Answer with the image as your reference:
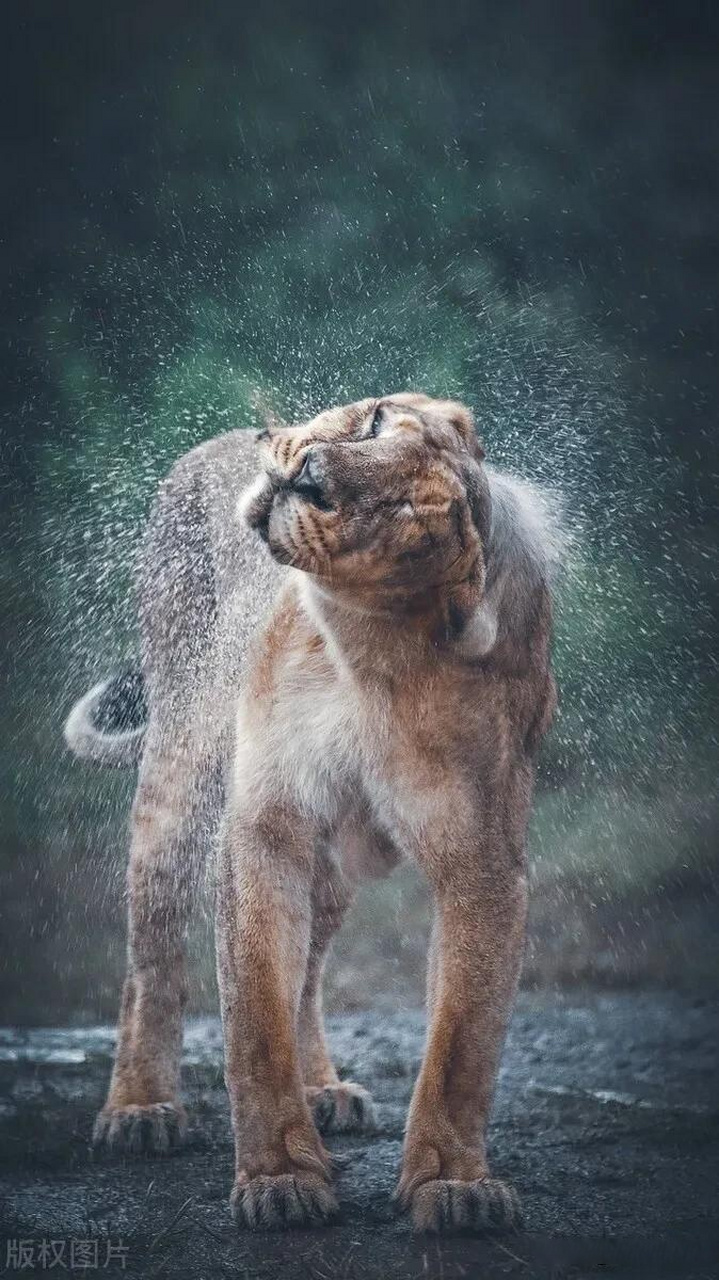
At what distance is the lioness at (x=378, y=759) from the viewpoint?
1919 millimetres

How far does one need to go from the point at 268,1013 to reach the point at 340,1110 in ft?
1.84

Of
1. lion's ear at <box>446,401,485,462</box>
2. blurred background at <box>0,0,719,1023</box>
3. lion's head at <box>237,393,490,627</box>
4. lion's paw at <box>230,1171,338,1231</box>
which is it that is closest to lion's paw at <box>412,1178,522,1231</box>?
lion's paw at <box>230,1171,338,1231</box>

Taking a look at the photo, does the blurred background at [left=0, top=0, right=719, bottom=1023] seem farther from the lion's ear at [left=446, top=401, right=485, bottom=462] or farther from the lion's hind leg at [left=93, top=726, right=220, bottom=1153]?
the lion's ear at [left=446, top=401, right=485, bottom=462]

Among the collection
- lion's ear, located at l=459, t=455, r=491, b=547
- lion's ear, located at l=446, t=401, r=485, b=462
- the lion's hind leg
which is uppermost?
lion's ear, located at l=446, t=401, r=485, b=462

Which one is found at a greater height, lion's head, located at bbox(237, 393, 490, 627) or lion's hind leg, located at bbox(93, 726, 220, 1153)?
lion's head, located at bbox(237, 393, 490, 627)

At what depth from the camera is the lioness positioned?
1.92m

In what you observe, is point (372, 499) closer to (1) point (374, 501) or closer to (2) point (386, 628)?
(1) point (374, 501)

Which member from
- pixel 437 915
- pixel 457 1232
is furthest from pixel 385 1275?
pixel 437 915

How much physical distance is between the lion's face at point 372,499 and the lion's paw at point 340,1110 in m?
1.05

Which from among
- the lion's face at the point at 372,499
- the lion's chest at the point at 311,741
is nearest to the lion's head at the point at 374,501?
the lion's face at the point at 372,499

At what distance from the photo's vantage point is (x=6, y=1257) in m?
2.10

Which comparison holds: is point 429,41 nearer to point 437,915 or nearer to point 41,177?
point 41,177

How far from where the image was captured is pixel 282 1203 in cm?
200

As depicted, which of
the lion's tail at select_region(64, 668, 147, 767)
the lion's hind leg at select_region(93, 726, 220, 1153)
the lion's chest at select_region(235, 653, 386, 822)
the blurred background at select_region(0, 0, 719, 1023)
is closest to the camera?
the lion's chest at select_region(235, 653, 386, 822)
